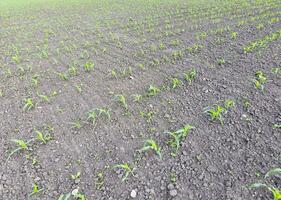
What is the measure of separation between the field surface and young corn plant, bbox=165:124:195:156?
15mm

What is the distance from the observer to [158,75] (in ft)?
14.3

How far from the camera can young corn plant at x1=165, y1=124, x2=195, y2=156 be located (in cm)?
270

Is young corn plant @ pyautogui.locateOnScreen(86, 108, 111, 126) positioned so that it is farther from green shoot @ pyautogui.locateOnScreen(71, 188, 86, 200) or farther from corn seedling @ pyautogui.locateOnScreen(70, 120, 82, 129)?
green shoot @ pyautogui.locateOnScreen(71, 188, 86, 200)

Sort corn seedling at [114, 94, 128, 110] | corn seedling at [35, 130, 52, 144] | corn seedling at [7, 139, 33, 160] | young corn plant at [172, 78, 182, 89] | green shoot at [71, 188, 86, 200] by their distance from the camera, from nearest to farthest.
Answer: green shoot at [71, 188, 86, 200] < corn seedling at [7, 139, 33, 160] < corn seedling at [35, 130, 52, 144] < corn seedling at [114, 94, 128, 110] < young corn plant at [172, 78, 182, 89]

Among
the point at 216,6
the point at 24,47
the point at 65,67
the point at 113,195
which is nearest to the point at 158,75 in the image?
the point at 65,67

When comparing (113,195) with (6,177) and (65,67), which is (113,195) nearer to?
(6,177)

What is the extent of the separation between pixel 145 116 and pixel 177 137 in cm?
72

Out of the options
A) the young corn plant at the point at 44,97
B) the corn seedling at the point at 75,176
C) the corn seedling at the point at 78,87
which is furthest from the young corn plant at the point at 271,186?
the young corn plant at the point at 44,97

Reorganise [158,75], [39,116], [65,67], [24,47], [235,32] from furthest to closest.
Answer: [24,47]
[235,32]
[65,67]
[158,75]
[39,116]

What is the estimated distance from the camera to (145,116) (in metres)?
3.32

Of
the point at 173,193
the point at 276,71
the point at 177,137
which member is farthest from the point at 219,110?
the point at 276,71

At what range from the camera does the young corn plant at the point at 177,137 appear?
2699mm

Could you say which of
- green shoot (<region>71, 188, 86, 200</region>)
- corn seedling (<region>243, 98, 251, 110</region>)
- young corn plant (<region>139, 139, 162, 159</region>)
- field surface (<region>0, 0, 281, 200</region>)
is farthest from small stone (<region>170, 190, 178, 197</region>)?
corn seedling (<region>243, 98, 251, 110</region>)

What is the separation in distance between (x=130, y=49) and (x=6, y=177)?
402cm
